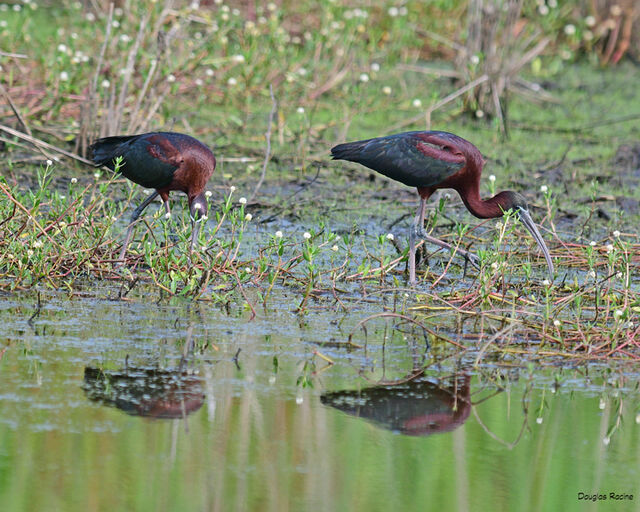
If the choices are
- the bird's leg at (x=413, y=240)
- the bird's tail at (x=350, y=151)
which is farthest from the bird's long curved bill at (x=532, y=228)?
the bird's tail at (x=350, y=151)

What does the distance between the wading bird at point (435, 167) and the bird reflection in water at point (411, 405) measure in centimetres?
202

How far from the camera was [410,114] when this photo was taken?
11.7m

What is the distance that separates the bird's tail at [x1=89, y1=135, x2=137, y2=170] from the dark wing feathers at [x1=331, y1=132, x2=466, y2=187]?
1.41 metres

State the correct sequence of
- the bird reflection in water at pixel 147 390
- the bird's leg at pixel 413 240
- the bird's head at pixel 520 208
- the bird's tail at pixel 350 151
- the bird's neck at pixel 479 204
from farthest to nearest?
the bird's tail at pixel 350 151 < the bird's neck at pixel 479 204 < the bird's head at pixel 520 208 < the bird's leg at pixel 413 240 < the bird reflection in water at pixel 147 390

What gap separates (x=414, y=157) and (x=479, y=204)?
0.52m

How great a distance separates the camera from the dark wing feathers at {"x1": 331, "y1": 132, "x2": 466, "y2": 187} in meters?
7.22

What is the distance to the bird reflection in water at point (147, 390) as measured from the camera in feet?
15.4

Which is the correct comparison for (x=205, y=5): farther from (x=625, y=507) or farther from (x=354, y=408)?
(x=625, y=507)

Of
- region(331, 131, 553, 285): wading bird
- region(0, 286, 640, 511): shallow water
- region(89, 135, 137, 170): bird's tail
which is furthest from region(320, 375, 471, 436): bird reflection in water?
region(89, 135, 137, 170): bird's tail

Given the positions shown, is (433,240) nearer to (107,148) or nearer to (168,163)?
(168,163)

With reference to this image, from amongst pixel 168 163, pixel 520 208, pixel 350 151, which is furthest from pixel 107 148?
pixel 520 208

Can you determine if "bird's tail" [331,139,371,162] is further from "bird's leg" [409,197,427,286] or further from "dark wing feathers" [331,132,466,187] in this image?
"bird's leg" [409,197,427,286]

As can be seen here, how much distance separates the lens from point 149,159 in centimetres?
714

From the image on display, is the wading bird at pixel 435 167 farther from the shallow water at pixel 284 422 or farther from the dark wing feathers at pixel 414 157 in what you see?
the shallow water at pixel 284 422
